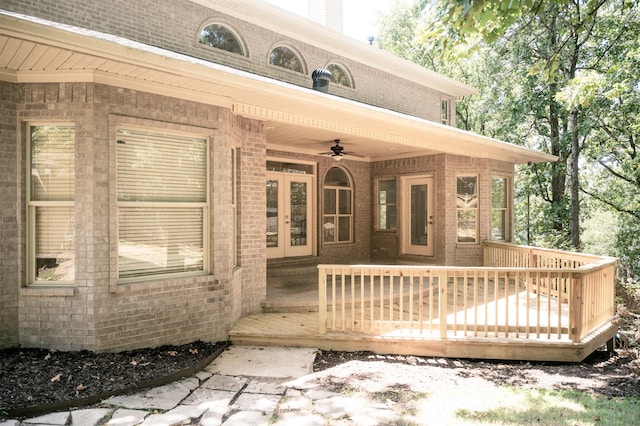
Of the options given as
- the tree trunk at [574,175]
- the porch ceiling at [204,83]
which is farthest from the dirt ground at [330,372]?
the tree trunk at [574,175]

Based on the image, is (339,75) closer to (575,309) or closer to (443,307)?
(443,307)

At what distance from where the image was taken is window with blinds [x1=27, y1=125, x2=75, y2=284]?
4.63 metres

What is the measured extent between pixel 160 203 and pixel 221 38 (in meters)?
4.30

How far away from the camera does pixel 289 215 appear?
9.61 meters

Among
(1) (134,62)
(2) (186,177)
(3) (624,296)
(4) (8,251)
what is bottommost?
(3) (624,296)

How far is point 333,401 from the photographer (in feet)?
12.5

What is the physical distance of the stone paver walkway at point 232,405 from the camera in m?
3.39

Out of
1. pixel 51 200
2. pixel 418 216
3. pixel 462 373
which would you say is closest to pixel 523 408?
pixel 462 373

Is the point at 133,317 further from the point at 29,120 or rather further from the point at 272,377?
the point at 29,120

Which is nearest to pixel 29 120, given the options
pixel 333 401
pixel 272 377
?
pixel 272 377

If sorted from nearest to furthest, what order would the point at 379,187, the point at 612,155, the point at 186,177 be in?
the point at 186,177 < the point at 379,187 < the point at 612,155

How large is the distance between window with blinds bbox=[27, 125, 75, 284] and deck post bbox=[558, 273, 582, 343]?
6.13 m

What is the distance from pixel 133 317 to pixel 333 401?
2.56 metres

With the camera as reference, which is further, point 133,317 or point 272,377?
point 133,317
